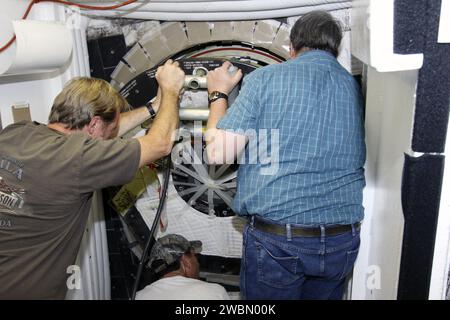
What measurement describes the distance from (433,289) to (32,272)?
1.26m

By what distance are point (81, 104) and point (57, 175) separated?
0.30 meters

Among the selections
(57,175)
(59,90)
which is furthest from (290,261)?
(59,90)

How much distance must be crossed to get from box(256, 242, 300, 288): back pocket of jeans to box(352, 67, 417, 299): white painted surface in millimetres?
225

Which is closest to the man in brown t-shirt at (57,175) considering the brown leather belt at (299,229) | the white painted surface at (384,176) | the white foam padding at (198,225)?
the brown leather belt at (299,229)

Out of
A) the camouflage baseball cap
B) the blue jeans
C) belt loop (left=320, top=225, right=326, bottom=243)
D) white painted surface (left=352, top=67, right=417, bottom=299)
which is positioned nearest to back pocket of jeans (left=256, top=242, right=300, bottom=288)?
the blue jeans

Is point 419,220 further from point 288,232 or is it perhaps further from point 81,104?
point 81,104

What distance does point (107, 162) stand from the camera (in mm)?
1402

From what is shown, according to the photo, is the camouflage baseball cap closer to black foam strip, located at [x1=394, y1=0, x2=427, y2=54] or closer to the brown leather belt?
the brown leather belt

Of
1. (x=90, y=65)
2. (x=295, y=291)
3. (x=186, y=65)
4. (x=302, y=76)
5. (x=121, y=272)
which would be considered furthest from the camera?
(x=121, y=272)

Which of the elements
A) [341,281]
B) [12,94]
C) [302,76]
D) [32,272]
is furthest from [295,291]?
[12,94]

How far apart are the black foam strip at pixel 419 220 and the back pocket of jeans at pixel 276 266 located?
23.3 inches

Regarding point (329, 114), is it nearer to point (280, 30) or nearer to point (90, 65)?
point (280, 30)

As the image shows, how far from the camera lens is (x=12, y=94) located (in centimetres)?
184
